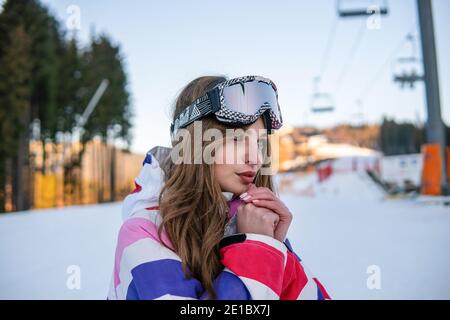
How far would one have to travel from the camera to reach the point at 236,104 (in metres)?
0.76

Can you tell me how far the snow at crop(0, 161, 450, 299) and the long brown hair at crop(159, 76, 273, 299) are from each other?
1.04 m

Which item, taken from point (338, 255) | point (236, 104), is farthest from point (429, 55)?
point (236, 104)

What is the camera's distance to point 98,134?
1499 centimetres

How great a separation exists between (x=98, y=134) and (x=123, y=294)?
50.5 feet

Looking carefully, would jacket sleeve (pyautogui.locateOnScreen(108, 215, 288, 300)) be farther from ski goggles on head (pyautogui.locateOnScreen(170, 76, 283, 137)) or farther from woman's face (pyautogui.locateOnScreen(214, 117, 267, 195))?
ski goggles on head (pyautogui.locateOnScreen(170, 76, 283, 137))

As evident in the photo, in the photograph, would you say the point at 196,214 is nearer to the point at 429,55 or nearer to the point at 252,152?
the point at 252,152

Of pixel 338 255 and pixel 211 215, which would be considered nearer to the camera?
pixel 211 215

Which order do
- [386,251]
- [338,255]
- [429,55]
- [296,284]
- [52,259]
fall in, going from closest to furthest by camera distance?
[296,284] < [386,251] < [338,255] < [52,259] < [429,55]

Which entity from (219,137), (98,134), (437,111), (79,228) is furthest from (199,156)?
(98,134)

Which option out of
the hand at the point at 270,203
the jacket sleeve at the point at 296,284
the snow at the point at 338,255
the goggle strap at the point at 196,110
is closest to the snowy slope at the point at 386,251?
the snow at the point at 338,255

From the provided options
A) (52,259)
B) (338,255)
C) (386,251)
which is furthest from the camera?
(52,259)

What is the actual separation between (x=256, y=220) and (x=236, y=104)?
27cm

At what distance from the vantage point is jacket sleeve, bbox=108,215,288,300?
0.59 meters

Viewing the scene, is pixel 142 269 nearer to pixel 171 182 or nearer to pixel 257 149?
pixel 171 182
